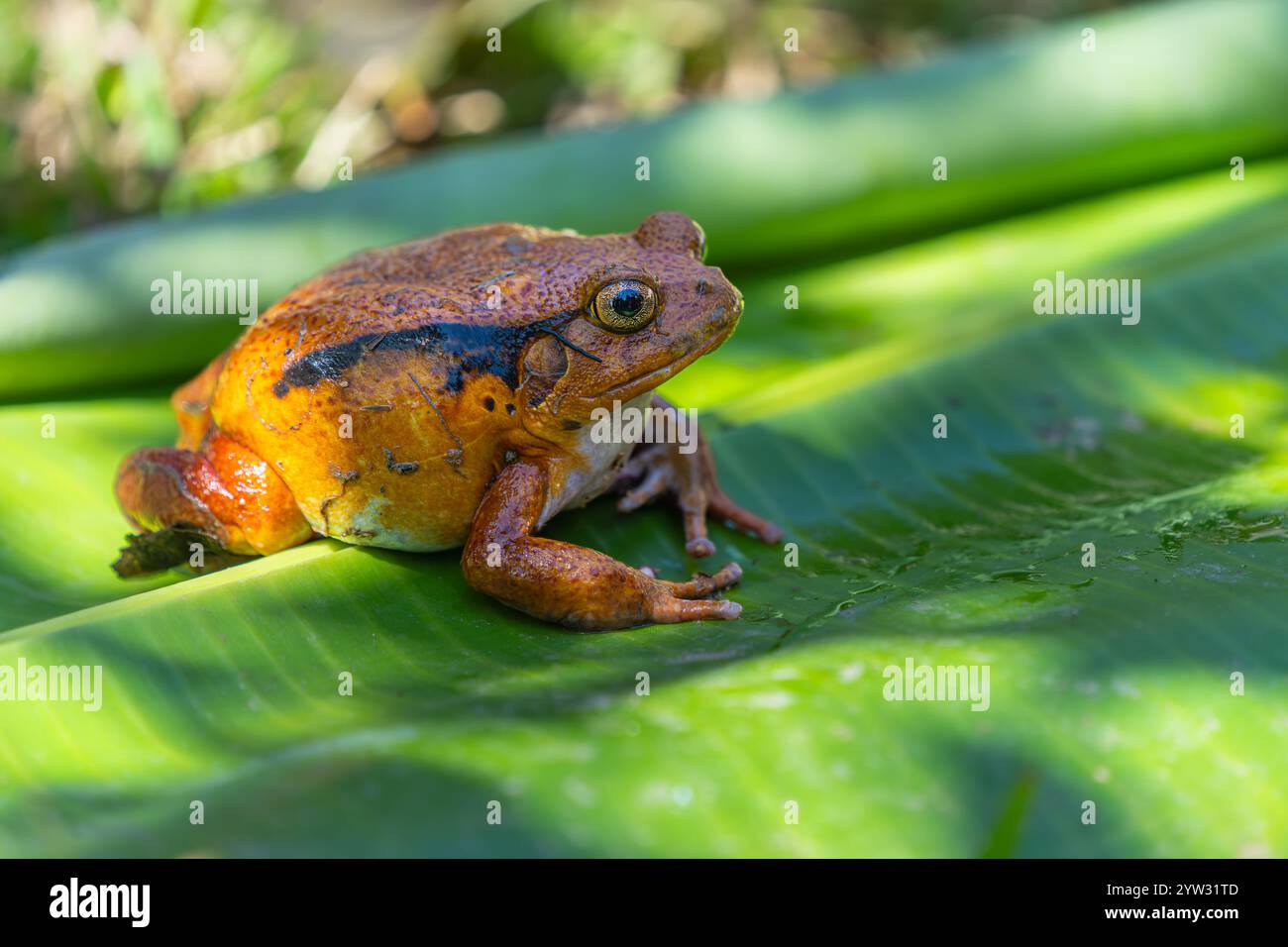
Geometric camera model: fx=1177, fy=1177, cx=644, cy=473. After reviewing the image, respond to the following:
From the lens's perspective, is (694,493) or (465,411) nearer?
(465,411)

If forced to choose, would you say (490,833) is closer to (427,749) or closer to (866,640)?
(427,749)

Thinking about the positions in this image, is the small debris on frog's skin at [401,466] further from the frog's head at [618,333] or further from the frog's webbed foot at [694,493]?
the frog's webbed foot at [694,493]

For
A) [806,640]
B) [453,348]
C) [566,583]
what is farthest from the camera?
[453,348]

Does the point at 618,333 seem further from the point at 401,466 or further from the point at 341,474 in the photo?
the point at 341,474

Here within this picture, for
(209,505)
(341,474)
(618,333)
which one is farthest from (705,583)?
(209,505)

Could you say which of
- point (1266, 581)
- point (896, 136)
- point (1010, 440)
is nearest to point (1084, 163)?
point (896, 136)
